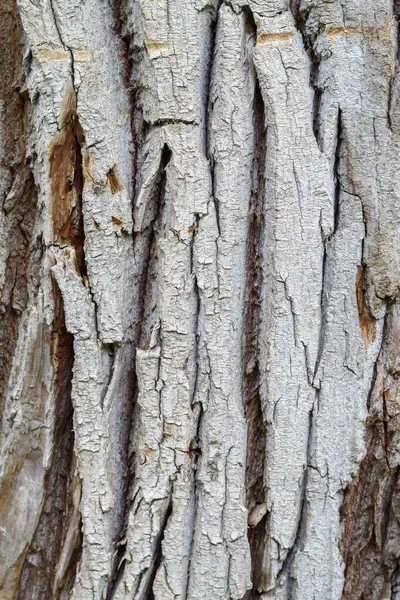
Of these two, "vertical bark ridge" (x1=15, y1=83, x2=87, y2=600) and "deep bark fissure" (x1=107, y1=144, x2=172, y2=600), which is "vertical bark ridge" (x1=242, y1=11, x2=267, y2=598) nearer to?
"deep bark fissure" (x1=107, y1=144, x2=172, y2=600)

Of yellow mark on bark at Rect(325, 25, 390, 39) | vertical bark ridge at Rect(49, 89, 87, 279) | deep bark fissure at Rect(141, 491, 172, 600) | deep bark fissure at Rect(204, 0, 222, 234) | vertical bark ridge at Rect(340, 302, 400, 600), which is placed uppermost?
yellow mark on bark at Rect(325, 25, 390, 39)

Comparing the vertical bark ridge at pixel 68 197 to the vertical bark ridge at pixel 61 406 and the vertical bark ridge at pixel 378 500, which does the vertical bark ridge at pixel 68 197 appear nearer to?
the vertical bark ridge at pixel 61 406

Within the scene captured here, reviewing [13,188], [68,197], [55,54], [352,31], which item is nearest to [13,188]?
[13,188]

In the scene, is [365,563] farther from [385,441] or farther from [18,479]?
[18,479]

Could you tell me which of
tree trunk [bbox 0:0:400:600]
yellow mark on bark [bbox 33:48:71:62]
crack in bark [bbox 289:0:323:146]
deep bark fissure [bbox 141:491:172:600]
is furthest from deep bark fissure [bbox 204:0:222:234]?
deep bark fissure [bbox 141:491:172:600]

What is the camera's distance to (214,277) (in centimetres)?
92

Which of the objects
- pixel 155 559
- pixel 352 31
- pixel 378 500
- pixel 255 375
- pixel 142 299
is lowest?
pixel 155 559

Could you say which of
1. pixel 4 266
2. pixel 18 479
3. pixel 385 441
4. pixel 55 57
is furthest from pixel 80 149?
pixel 385 441

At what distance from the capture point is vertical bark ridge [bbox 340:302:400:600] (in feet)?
3.23

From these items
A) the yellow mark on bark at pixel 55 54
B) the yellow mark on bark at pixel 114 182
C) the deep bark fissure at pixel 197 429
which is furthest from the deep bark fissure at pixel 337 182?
the yellow mark on bark at pixel 55 54

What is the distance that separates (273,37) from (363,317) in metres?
0.51

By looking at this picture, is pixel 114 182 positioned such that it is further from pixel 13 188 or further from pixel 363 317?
pixel 363 317

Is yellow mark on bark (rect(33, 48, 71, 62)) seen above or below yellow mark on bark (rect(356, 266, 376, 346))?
above

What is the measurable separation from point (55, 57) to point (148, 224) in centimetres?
32
